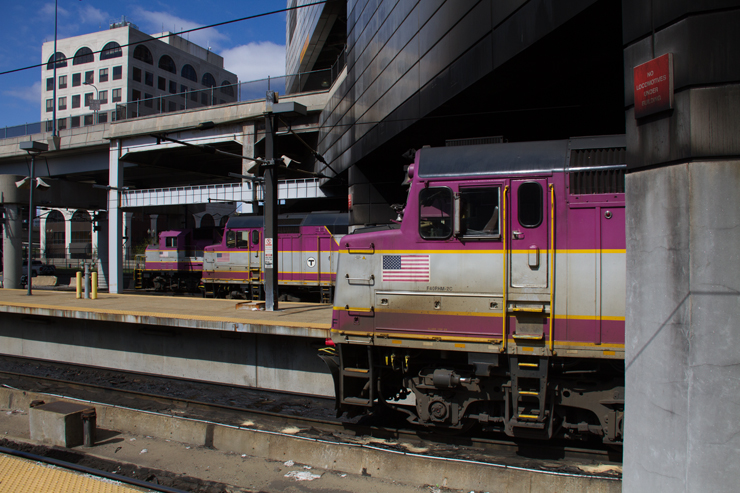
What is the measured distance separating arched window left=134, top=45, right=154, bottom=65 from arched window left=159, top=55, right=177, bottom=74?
2.33 m

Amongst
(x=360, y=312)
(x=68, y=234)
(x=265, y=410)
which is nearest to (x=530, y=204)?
(x=360, y=312)

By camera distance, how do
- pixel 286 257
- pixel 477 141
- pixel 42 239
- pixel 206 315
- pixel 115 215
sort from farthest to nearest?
pixel 42 239, pixel 115 215, pixel 286 257, pixel 206 315, pixel 477 141

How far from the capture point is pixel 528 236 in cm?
618

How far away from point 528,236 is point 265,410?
6.90 meters

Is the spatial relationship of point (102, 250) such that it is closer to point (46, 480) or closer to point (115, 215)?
point (115, 215)

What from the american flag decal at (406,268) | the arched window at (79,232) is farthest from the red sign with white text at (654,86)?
the arched window at (79,232)

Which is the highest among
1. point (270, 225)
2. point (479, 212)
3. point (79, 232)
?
point (79, 232)

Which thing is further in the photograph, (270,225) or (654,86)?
(270,225)

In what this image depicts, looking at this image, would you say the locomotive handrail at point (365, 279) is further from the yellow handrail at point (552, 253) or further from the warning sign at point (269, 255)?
the warning sign at point (269, 255)

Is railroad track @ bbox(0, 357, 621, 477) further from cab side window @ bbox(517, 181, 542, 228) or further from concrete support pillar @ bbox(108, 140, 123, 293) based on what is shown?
concrete support pillar @ bbox(108, 140, 123, 293)

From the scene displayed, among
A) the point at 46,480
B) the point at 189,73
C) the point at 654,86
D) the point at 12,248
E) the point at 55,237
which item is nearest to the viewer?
the point at 654,86

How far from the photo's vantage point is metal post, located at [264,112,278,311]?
13422 millimetres

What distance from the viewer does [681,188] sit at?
4.39 m

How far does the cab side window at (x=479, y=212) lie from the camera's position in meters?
6.34
